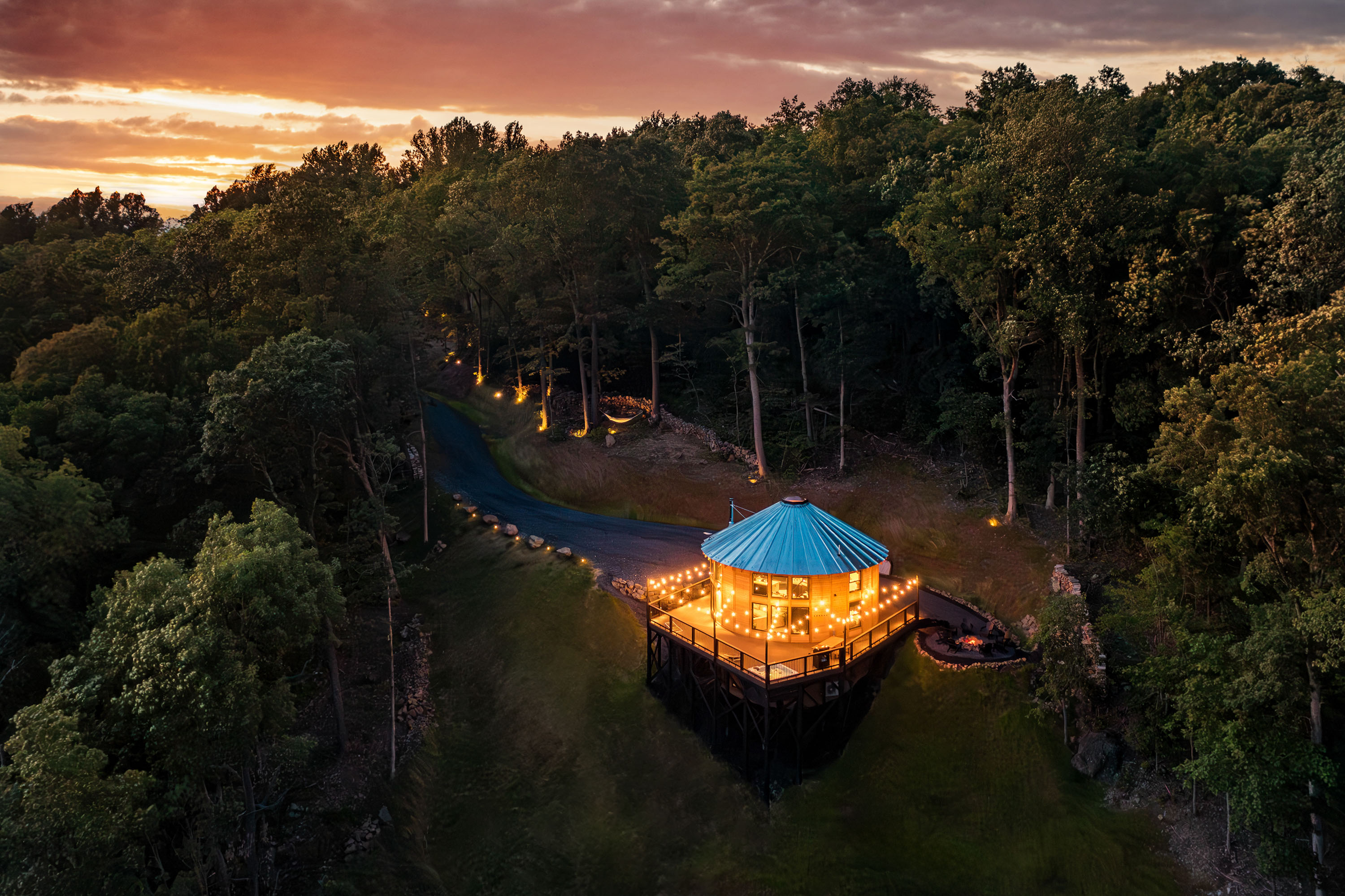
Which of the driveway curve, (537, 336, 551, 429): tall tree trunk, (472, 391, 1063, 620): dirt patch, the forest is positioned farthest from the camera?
(537, 336, 551, 429): tall tree trunk

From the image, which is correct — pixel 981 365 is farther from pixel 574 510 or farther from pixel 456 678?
pixel 456 678

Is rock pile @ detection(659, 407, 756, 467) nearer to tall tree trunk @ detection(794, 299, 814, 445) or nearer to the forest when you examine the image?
the forest

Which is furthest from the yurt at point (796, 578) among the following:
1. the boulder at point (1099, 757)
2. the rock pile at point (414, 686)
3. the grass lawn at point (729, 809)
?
the rock pile at point (414, 686)

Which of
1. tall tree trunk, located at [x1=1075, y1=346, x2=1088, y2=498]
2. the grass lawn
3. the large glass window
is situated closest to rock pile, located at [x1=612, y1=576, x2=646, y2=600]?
the grass lawn

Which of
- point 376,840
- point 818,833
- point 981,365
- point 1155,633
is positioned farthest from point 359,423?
point 1155,633

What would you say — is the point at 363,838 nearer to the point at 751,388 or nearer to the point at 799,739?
the point at 799,739

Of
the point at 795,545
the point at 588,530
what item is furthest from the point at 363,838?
the point at 588,530
